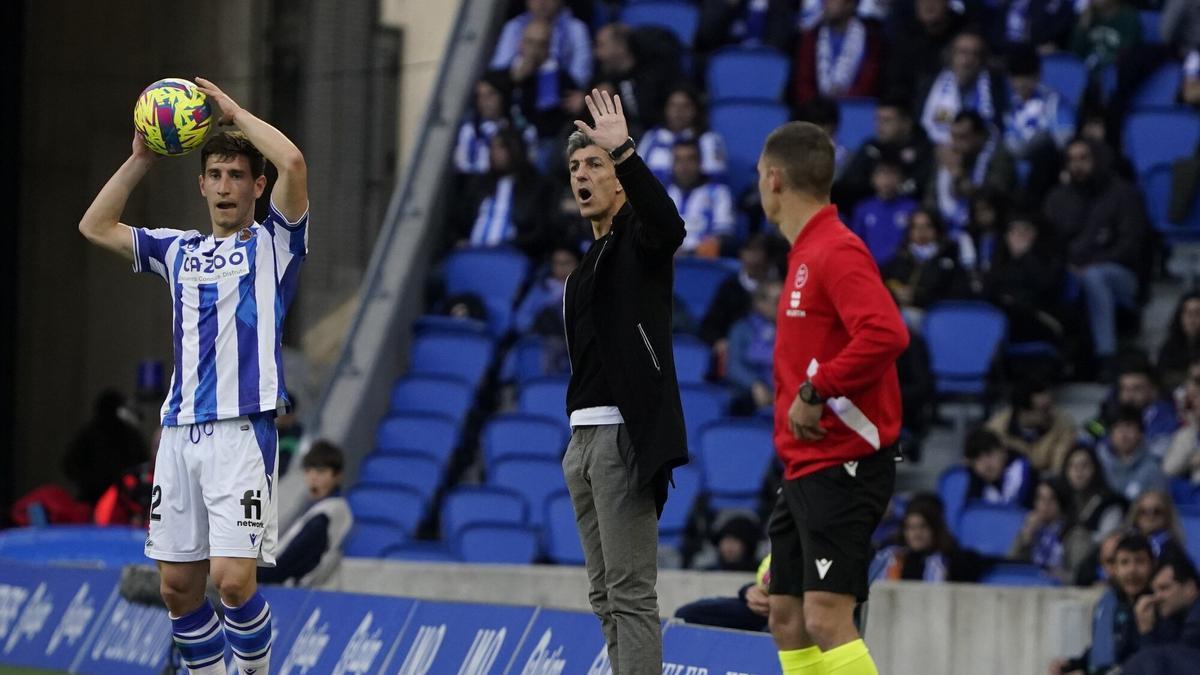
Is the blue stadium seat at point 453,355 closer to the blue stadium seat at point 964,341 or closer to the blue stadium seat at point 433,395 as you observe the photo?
the blue stadium seat at point 433,395

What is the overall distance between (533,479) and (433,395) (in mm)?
1795

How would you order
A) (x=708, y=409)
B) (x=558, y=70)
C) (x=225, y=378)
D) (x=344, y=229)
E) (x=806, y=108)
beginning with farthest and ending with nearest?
(x=344, y=229) → (x=558, y=70) → (x=806, y=108) → (x=708, y=409) → (x=225, y=378)

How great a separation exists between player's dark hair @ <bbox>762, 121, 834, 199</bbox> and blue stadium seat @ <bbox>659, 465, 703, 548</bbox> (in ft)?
22.9

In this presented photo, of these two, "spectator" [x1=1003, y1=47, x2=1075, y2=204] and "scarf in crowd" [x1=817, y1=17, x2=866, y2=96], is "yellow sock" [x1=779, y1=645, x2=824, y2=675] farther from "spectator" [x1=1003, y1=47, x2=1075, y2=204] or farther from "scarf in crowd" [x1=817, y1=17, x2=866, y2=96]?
"scarf in crowd" [x1=817, y1=17, x2=866, y2=96]

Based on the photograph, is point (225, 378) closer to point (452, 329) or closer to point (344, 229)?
point (452, 329)

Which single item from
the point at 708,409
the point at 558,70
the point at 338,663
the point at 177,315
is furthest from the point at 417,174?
the point at 177,315

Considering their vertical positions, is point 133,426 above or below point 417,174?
below

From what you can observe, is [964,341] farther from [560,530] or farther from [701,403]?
[560,530]

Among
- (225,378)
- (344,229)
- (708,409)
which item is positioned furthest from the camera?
(344,229)

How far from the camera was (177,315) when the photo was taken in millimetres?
7398

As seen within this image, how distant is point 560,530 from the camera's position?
546 inches

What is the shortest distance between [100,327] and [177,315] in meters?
14.3

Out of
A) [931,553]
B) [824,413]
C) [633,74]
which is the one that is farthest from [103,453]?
[824,413]

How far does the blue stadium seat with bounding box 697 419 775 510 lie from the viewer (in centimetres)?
1323
